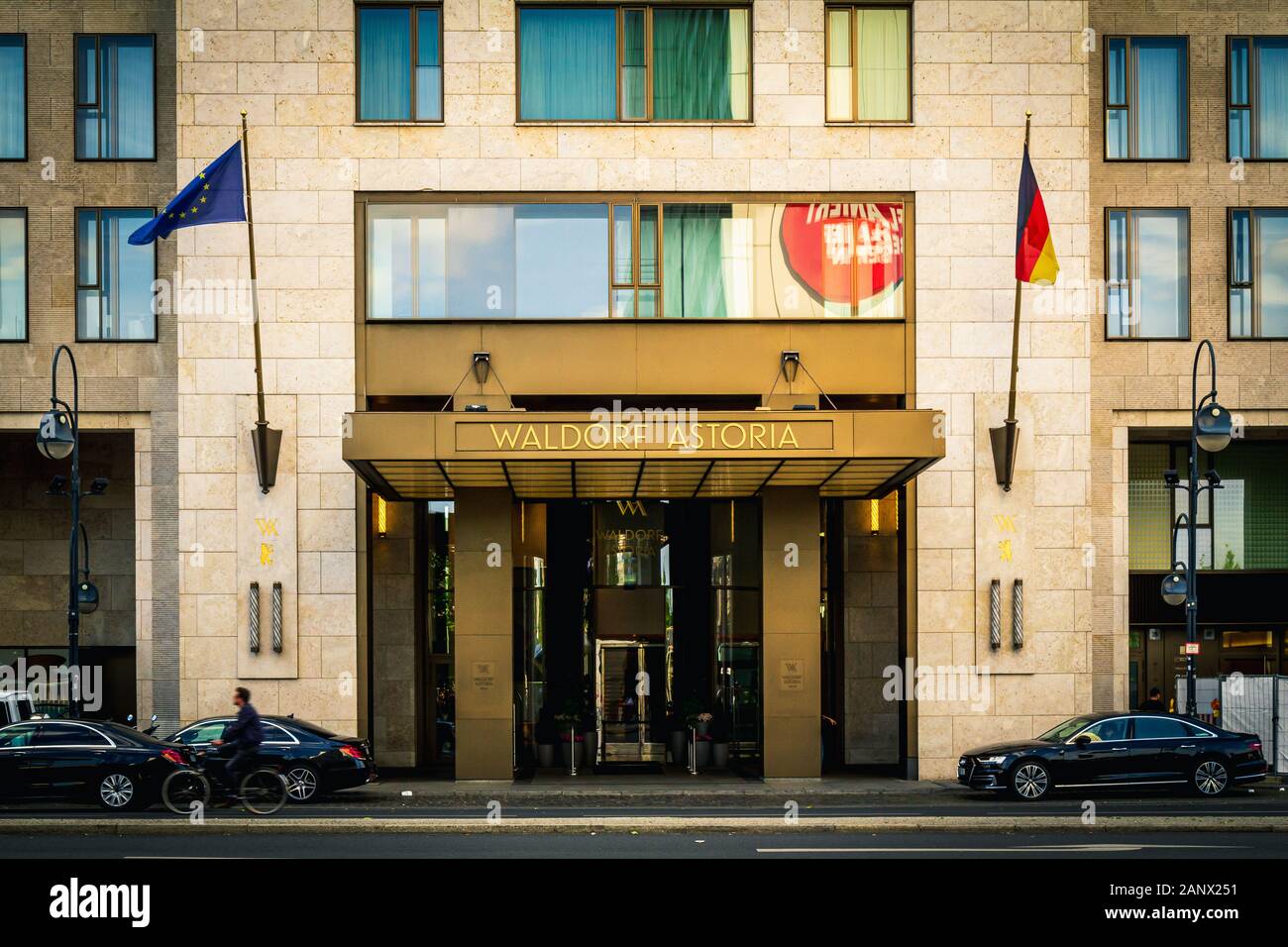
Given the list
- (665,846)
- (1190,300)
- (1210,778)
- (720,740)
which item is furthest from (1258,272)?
(665,846)

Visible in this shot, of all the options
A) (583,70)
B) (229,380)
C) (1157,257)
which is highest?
(583,70)

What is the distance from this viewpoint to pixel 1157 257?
96.7 ft

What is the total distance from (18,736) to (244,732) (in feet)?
13.2

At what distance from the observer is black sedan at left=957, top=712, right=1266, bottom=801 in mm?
22750

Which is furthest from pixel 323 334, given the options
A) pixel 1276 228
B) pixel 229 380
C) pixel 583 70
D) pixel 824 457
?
pixel 1276 228

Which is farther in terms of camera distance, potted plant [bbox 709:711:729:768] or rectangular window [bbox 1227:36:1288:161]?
rectangular window [bbox 1227:36:1288:161]

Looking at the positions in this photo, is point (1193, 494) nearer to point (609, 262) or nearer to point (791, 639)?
point (791, 639)

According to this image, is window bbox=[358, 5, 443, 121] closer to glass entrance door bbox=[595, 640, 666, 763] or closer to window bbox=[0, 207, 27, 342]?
window bbox=[0, 207, 27, 342]

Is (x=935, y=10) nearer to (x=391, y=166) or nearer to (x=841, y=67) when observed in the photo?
(x=841, y=67)

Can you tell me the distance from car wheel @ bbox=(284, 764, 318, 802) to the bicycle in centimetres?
215

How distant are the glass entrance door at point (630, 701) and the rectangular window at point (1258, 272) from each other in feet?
48.7

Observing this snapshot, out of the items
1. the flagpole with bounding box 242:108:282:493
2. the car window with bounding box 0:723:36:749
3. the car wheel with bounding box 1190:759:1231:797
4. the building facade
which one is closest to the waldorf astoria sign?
the building facade

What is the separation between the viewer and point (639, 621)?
30.4m

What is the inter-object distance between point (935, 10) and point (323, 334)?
1422cm
